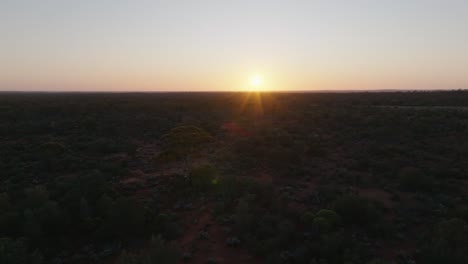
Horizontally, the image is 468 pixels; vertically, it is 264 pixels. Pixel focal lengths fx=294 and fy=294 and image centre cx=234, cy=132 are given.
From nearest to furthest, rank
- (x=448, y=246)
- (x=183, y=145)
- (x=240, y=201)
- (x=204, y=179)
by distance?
(x=448, y=246), (x=240, y=201), (x=204, y=179), (x=183, y=145)

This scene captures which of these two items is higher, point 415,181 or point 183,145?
point 183,145

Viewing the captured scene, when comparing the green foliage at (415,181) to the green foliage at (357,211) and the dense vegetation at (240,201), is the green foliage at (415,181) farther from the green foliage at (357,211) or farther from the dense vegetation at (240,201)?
the green foliage at (357,211)

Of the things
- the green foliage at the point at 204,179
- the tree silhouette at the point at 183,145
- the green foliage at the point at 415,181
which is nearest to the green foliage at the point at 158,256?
the green foliage at the point at 204,179

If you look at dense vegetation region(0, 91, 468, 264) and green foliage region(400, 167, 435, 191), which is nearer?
dense vegetation region(0, 91, 468, 264)

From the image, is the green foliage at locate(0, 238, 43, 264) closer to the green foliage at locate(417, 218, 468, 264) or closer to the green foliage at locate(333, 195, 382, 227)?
the green foliage at locate(333, 195, 382, 227)

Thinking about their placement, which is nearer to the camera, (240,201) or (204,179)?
(240,201)

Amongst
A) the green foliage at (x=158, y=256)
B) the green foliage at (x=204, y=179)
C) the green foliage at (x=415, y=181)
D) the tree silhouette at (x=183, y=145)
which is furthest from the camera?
the tree silhouette at (x=183, y=145)

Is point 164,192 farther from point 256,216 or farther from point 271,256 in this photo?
point 271,256

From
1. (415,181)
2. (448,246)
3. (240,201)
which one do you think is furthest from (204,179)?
(415,181)

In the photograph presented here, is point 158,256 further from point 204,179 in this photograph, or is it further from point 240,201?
point 204,179

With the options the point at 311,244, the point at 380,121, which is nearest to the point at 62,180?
the point at 311,244

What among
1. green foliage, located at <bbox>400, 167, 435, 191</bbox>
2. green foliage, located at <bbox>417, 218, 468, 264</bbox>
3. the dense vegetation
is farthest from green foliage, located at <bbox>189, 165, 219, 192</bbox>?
green foliage, located at <bbox>400, 167, 435, 191</bbox>
